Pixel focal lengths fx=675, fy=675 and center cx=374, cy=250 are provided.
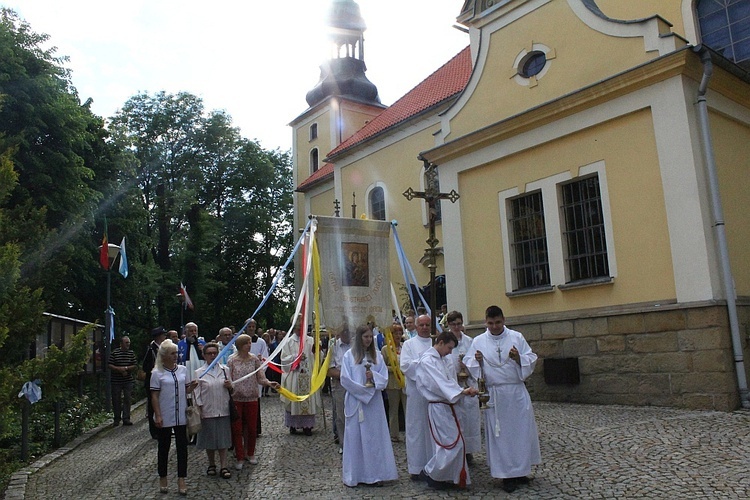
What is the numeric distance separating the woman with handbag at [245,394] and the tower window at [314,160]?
25.5 m

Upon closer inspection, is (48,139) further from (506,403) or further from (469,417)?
(506,403)

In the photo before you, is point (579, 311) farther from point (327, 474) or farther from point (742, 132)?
point (327, 474)

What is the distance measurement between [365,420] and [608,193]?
6.85 metres

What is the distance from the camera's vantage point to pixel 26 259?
32.2ft

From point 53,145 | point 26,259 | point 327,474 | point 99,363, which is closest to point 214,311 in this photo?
point 53,145

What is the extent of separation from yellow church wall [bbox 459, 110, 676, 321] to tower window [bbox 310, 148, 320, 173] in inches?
788

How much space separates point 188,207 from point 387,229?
23.8 m

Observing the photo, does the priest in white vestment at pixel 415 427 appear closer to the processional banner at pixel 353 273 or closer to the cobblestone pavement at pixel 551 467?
the cobblestone pavement at pixel 551 467

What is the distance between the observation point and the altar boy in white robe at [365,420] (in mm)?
6977

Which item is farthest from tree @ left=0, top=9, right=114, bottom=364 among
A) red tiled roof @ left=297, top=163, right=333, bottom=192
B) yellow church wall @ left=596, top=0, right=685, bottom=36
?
yellow church wall @ left=596, top=0, right=685, bottom=36

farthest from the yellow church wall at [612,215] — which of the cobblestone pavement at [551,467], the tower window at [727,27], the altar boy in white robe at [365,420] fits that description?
the altar boy in white robe at [365,420]

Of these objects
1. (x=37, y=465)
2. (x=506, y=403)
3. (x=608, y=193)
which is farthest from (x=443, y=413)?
(x=608, y=193)

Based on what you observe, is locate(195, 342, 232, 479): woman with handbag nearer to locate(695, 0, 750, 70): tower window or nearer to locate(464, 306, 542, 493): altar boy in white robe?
locate(464, 306, 542, 493): altar boy in white robe

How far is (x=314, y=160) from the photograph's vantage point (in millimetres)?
33656
